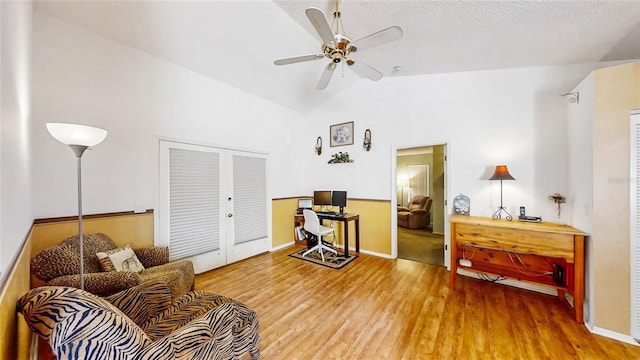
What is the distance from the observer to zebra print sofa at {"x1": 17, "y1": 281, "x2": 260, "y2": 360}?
2.86 feet

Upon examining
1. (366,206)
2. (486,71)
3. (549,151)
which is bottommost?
(366,206)

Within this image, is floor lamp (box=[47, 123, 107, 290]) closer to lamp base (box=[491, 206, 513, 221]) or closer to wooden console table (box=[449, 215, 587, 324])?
wooden console table (box=[449, 215, 587, 324])

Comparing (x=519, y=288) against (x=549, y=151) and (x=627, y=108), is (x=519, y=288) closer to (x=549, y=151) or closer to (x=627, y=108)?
(x=549, y=151)

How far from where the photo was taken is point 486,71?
3.05 metres

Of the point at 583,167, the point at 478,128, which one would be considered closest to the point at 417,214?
the point at 478,128

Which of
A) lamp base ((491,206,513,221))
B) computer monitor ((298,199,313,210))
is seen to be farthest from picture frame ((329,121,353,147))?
lamp base ((491,206,513,221))

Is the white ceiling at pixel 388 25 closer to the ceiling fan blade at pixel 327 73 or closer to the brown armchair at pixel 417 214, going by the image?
the ceiling fan blade at pixel 327 73

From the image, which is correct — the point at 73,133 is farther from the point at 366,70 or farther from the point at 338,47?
the point at 366,70

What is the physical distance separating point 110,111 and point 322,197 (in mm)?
3214

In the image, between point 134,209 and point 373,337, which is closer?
point 373,337

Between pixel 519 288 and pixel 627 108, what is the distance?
2179mm

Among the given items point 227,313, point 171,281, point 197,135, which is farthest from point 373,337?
point 197,135

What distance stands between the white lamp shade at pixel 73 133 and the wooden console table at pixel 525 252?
11.5 feet

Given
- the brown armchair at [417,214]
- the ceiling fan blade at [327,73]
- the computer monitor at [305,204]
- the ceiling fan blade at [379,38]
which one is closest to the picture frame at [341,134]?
the computer monitor at [305,204]
